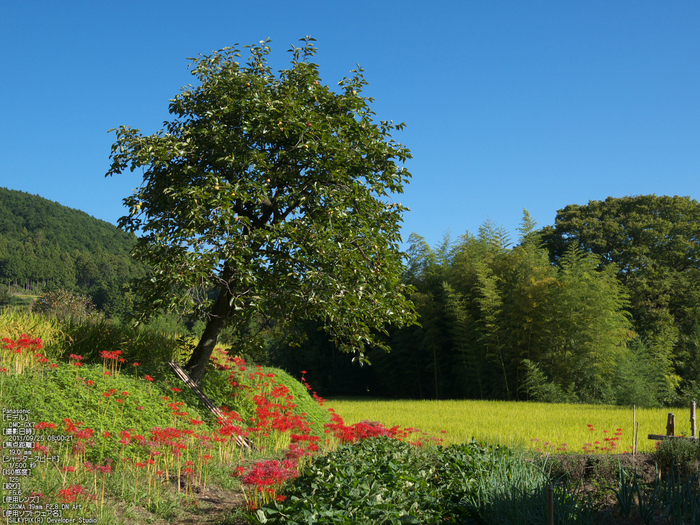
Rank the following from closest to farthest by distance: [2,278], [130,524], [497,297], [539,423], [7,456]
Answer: [130,524] → [7,456] → [539,423] → [497,297] → [2,278]

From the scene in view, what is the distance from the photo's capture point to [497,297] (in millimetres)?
20391

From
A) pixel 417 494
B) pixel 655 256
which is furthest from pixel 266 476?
pixel 655 256

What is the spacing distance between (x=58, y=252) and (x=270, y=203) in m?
76.7

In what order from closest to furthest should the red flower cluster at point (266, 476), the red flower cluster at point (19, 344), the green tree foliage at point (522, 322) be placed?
the red flower cluster at point (266, 476) → the red flower cluster at point (19, 344) → the green tree foliage at point (522, 322)

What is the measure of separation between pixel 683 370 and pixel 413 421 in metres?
17.8

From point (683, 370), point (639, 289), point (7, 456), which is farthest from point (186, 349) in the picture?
point (683, 370)

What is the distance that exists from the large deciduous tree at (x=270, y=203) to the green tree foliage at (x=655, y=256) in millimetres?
17753

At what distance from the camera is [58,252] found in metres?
71.8

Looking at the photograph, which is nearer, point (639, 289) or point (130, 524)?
point (130, 524)

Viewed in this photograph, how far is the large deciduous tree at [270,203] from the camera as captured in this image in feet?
24.5


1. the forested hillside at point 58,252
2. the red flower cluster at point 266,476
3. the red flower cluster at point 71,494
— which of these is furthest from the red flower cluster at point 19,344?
the forested hillside at point 58,252

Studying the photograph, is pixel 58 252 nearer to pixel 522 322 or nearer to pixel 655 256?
pixel 522 322

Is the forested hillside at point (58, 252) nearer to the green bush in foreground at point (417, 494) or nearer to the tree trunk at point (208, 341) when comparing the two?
the tree trunk at point (208, 341)

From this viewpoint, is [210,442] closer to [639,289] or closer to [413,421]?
[413,421]
